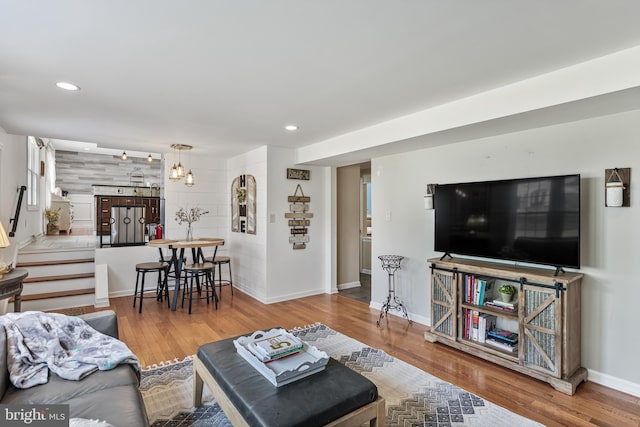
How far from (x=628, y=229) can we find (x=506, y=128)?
1199mm

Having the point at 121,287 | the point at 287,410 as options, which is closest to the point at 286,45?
the point at 287,410

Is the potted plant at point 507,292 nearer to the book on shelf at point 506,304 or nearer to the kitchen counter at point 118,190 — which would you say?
the book on shelf at point 506,304

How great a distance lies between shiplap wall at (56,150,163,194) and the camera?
9.52 meters

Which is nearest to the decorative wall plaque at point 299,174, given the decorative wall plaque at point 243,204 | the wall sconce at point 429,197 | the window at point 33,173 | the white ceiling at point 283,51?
the decorative wall plaque at point 243,204

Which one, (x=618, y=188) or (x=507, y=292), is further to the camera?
(x=507, y=292)

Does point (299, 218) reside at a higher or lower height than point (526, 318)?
higher

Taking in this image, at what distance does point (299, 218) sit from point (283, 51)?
338cm

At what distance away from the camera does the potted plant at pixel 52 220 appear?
304 inches

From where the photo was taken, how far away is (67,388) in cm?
170

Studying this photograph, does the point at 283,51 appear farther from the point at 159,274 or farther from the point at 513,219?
the point at 159,274

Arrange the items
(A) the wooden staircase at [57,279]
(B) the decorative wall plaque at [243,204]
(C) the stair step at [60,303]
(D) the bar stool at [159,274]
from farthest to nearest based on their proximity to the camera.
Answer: (B) the decorative wall plaque at [243,204] → (D) the bar stool at [159,274] → (A) the wooden staircase at [57,279] → (C) the stair step at [60,303]

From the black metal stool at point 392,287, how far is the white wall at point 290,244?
4.48 ft

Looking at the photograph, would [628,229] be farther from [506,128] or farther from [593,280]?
[506,128]

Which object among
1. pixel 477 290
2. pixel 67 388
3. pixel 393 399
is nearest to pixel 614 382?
pixel 477 290
